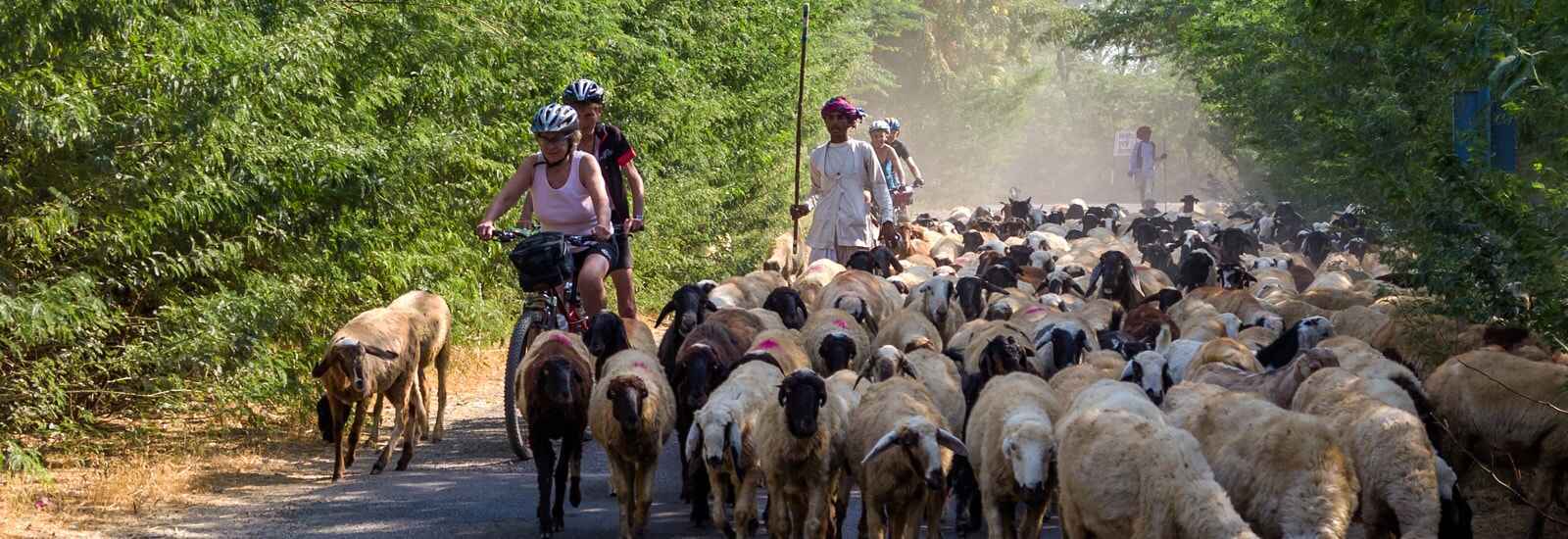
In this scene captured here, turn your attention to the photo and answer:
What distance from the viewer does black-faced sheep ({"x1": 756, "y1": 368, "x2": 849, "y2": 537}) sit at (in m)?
7.71

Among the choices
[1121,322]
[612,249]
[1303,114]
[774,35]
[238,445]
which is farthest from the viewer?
[774,35]

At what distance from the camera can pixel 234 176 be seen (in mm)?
9156

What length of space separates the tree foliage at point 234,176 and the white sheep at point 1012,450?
13.5 feet

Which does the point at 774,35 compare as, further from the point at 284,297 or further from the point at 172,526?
the point at 172,526

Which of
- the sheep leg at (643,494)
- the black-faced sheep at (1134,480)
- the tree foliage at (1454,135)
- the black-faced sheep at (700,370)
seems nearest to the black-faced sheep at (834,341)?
the black-faced sheep at (700,370)

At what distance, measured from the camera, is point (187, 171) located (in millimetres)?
8664

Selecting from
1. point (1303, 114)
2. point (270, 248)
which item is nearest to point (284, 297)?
point (270, 248)

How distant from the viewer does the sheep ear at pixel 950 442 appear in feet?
24.3

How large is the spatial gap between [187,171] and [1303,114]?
557 inches

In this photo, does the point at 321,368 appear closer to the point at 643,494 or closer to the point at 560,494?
the point at 560,494

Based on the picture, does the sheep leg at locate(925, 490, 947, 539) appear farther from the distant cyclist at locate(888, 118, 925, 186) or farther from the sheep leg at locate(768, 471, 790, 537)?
the distant cyclist at locate(888, 118, 925, 186)

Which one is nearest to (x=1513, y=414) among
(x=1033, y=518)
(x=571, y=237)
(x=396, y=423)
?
(x=1033, y=518)

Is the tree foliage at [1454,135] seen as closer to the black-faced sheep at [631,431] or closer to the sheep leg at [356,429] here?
the black-faced sheep at [631,431]

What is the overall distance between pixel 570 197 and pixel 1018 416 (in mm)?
3216
